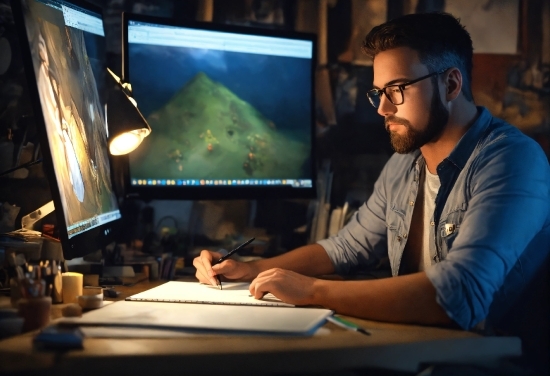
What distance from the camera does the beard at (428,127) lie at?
5.90 ft

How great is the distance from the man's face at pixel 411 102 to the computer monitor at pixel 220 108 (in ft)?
1.52

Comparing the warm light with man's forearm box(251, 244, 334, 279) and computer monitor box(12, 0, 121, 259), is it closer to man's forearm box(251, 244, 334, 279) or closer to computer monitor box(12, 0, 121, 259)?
computer monitor box(12, 0, 121, 259)

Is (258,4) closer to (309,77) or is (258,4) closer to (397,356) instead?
(309,77)

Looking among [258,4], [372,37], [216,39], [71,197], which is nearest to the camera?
[71,197]

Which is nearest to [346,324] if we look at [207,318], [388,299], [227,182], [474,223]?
[388,299]

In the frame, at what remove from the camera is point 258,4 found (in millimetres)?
2406

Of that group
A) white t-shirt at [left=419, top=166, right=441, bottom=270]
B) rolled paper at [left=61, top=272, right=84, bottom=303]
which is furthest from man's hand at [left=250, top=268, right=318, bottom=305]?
white t-shirt at [left=419, top=166, right=441, bottom=270]

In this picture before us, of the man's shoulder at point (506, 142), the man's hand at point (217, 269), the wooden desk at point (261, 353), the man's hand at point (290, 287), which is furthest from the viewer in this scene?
the man's hand at point (217, 269)

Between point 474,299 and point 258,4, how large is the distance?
1436mm

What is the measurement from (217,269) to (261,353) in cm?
69

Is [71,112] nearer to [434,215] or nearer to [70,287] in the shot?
[70,287]

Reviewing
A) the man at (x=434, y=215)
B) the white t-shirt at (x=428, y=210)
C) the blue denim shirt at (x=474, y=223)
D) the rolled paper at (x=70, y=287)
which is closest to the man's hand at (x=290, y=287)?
the man at (x=434, y=215)

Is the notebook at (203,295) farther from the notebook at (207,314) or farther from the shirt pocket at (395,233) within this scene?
the shirt pocket at (395,233)

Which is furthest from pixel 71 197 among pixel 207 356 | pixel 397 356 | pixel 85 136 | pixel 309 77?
pixel 309 77
